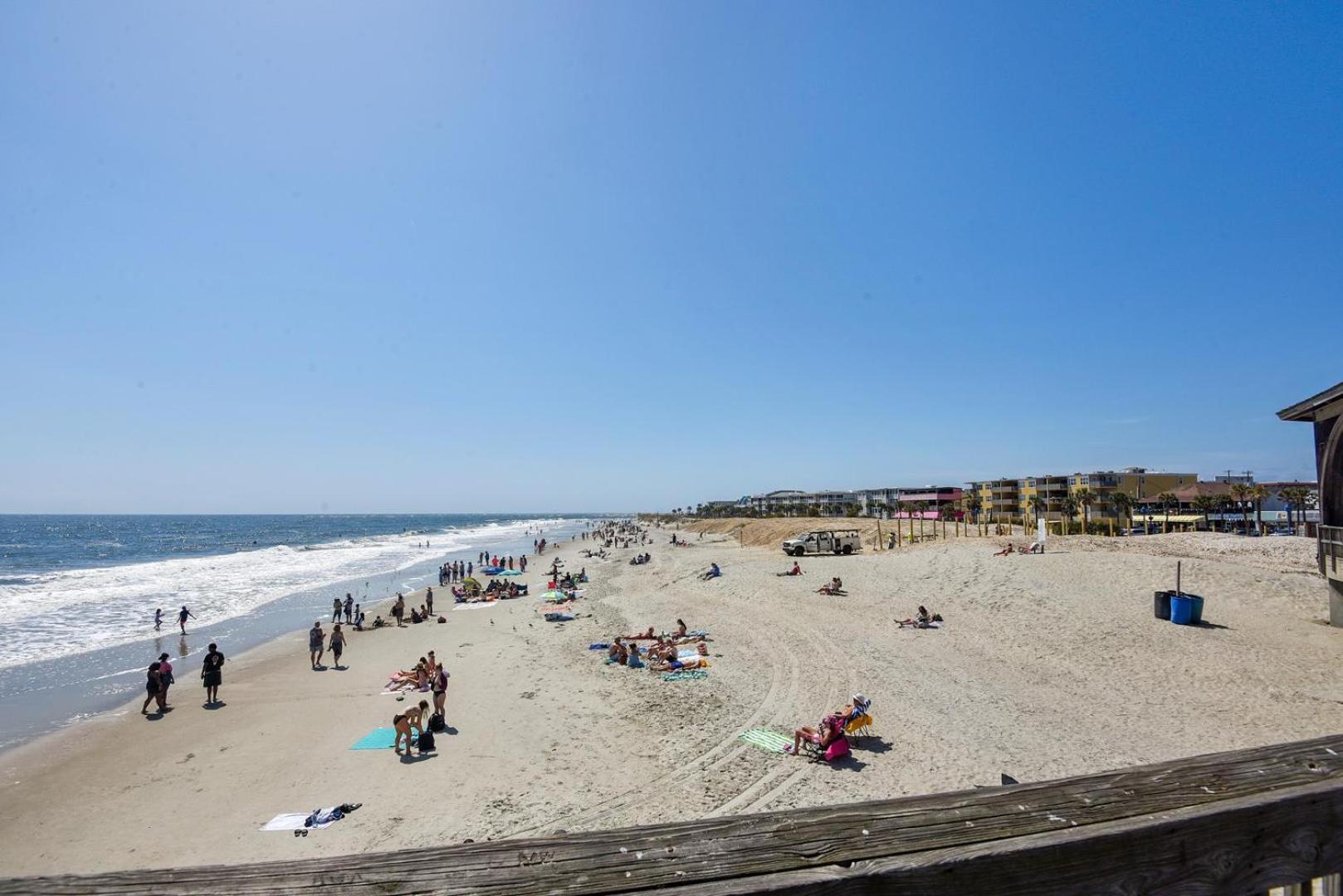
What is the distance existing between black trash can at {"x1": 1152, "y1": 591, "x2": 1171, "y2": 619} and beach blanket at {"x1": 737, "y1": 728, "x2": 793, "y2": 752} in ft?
43.2

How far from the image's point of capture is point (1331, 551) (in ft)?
49.1

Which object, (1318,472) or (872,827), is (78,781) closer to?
(872,827)

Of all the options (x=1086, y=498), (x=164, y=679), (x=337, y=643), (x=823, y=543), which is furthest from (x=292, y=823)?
(x=1086, y=498)

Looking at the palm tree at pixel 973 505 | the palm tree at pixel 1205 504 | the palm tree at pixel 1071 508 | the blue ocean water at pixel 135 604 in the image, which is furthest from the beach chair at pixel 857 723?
the palm tree at pixel 973 505

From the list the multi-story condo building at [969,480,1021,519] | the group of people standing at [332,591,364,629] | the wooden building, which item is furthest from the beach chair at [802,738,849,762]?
the multi-story condo building at [969,480,1021,519]

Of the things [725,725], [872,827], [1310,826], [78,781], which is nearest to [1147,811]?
[1310,826]

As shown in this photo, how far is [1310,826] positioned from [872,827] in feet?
3.55

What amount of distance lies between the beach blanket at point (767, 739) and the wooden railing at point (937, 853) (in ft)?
35.0

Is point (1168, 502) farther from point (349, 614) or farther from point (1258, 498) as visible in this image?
point (349, 614)

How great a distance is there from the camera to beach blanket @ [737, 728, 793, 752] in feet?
37.3

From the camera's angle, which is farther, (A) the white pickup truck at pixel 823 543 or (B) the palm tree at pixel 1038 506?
(B) the palm tree at pixel 1038 506

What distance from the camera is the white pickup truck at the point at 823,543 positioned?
39.8m

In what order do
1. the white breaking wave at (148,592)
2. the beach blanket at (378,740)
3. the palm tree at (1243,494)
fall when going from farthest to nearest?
the palm tree at (1243,494), the white breaking wave at (148,592), the beach blanket at (378,740)

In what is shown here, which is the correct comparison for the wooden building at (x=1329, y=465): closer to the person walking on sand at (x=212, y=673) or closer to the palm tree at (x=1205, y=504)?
the person walking on sand at (x=212, y=673)
